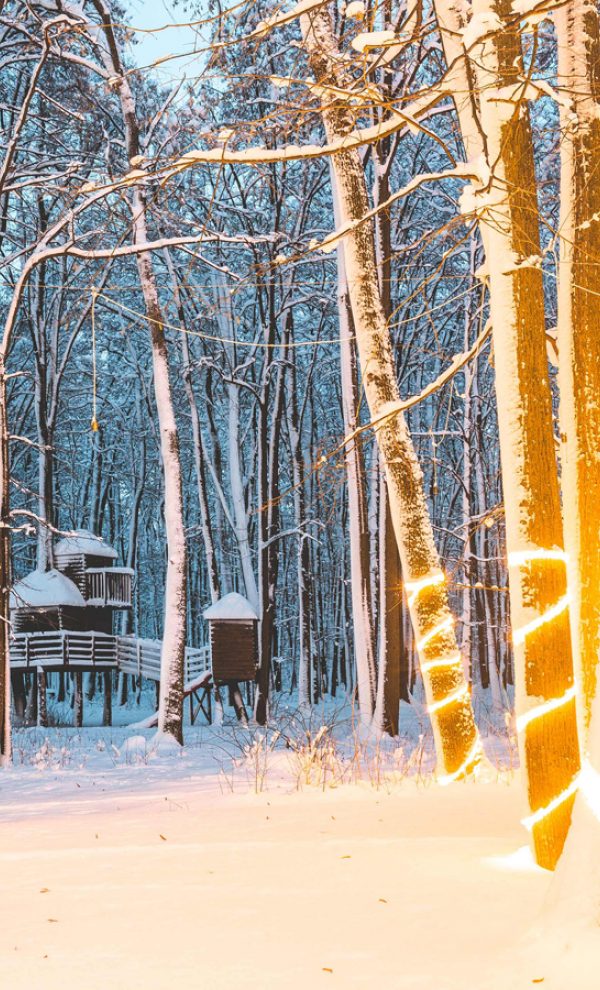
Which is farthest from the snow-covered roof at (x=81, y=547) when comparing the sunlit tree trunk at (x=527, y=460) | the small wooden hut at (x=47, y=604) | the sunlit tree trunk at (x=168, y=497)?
the sunlit tree trunk at (x=527, y=460)

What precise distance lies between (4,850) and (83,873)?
1186mm

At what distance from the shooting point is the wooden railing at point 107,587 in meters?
25.4

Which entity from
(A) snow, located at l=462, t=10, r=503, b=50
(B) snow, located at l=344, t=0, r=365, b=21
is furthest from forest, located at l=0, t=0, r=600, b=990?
(B) snow, located at l=344, t=0, r=365, b=21

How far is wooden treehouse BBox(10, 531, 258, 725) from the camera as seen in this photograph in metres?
22.0

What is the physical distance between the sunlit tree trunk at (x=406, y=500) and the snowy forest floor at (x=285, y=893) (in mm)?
512

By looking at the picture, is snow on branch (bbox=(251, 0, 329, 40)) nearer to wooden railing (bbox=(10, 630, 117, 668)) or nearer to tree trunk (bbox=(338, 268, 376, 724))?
tree trunk (bbox=(338, 268, 376, 724))

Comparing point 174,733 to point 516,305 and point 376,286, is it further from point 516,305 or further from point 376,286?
point 516,305

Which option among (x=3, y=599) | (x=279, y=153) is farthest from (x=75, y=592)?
(x=279, y=153)

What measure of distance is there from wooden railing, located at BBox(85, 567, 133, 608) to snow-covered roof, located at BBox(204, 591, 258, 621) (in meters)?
4.82

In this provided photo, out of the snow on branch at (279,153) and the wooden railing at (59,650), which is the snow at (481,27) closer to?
the snow on branch at (279,153)

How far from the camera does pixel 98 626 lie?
26.0m

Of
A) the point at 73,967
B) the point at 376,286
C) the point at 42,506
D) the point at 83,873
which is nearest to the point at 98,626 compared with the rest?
the point at 42,506

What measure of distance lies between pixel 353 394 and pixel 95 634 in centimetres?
1249

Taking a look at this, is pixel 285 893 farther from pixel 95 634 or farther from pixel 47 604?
pixel 47 604
